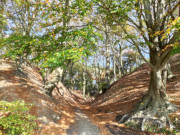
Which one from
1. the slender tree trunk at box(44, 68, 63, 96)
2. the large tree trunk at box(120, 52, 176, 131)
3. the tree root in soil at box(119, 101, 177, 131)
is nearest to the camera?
the tree root in soil at box(119, 101, 177, 131)

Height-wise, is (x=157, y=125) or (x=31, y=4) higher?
(x=31, y=4)

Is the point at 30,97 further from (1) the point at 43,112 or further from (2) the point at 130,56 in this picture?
(2) the point at 130,56

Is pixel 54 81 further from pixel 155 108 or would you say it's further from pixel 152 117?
pixel 155 108

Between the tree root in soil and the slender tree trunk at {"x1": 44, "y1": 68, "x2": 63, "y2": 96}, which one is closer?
the tree root in soil

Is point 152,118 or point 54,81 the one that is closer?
point 152,118

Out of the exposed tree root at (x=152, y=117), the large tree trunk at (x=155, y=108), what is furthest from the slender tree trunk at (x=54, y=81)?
the large tree trunk at (x=155, y=108)

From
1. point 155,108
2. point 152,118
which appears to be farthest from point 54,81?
point 155,108

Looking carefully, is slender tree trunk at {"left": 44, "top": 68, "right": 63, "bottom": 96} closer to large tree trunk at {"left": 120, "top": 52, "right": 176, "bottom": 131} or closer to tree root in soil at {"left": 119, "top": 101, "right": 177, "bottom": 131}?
tree root in soil at {"left": 119, "top": 101, "right": 177, "bottom": 131}

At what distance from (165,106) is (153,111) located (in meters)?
0.82

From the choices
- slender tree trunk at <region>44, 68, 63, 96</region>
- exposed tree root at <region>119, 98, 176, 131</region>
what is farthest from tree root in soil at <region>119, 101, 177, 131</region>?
slender tree trunk at <region>44, 68, 63, 96</region>

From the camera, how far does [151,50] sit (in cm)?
761

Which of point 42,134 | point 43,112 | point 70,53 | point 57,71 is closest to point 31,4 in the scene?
point 57,71

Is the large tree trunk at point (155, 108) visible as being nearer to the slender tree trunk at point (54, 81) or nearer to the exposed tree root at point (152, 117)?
the exposed tree root at point (152, 117)

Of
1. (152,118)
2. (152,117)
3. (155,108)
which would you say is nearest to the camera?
(152,118)
